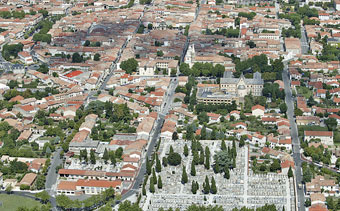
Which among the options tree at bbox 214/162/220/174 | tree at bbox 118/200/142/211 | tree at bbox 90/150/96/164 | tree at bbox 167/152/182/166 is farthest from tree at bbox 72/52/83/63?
tree at bbox 118/200/142/211

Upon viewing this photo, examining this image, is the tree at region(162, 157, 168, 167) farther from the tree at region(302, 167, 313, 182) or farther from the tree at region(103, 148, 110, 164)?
the tree at region(302, 167, 313, 182)

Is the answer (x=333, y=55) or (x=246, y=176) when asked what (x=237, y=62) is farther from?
(x=246, y=176)

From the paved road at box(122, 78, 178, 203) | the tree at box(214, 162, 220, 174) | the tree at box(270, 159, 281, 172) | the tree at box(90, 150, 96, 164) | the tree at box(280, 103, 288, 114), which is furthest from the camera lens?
the tree at box(280, 103, 288, 114)

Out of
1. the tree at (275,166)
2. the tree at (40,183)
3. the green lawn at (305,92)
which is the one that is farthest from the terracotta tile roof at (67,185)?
the green lawn at (305,92)

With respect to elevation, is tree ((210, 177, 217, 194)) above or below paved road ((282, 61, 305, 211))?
above

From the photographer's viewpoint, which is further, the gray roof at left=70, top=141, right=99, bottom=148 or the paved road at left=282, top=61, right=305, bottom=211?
the gray roof at left=70, top=141, right=99, bottom=148

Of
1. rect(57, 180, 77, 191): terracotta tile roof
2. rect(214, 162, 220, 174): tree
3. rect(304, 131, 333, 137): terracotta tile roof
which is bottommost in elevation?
rect(57, 180, 77, 191): terracotta tile roof

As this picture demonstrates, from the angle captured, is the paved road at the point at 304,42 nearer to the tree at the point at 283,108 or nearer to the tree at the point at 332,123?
the tree at the point at 283,108

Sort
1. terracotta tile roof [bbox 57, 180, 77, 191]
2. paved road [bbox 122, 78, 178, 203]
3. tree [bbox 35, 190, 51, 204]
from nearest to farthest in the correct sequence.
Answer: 1. tree [bbox 35, 190, 51, 204]
2. terracotta tile roof [bbox 57, 180, 77, 191]
3. paved road [bbox 122, 78, 178, 203]
